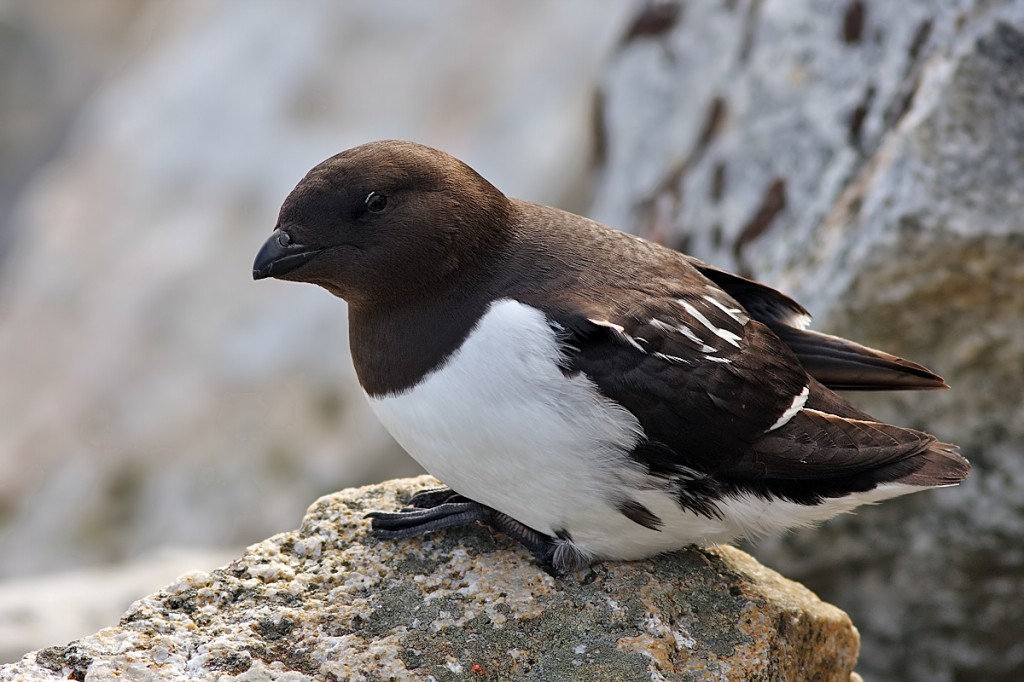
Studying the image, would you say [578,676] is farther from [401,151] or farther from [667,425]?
[401,151]

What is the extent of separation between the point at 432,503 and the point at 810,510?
1520 mm

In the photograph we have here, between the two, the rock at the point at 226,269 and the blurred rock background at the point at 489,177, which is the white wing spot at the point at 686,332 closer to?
the blurred rock background at the point at 489,177

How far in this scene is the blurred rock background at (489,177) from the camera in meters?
6.05

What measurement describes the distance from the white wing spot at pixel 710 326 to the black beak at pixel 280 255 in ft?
4.71

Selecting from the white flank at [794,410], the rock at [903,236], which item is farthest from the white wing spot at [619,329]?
the rock at [903,236]

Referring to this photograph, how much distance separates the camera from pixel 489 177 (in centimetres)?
1118

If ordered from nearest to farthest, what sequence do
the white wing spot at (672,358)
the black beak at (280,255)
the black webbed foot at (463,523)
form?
the white wing spot at (672,358)
the black beak at (280,255)
the black webbed foot at (463,523)

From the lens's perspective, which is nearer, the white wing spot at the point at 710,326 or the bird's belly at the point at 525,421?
the bird's belly at the point at 525,421

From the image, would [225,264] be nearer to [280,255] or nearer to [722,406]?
[280,255]

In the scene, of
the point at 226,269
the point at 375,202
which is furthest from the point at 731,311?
the point at 226,269

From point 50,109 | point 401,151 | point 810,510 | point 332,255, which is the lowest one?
point 810,510

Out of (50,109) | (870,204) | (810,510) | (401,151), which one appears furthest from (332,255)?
→ (50,109)

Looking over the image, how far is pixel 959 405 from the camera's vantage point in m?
6.16

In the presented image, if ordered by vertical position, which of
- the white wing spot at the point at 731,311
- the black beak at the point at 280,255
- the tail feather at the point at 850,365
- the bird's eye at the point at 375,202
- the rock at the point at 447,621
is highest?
the bird's eye at the point at 375,202
